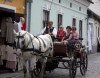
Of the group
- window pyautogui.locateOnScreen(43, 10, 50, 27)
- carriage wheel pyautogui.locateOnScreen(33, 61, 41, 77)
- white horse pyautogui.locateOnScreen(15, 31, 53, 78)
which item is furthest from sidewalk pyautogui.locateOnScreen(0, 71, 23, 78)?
window pyautogui.locateOnScreen(43, 10, 50, 27)

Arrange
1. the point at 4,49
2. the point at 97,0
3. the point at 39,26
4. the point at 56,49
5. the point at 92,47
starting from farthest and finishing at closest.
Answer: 1. the point at 97,0
2. the point at 92,47
3. the point at 39,26
4. the point at 4,49
5. the point at 56,49

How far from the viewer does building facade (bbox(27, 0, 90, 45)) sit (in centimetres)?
1652

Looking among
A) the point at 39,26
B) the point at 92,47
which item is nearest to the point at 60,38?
the point at 39,26

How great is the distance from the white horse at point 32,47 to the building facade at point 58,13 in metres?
4.67

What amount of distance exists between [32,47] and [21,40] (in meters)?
0.56

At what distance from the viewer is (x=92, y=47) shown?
30.1 meters

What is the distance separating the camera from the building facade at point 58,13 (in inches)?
650

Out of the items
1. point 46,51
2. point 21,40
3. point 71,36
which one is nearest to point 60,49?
point 46,51

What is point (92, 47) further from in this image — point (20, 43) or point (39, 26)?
point (20, 43)

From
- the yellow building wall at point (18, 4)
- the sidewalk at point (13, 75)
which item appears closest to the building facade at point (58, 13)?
the yellow building wall at point (18, 4)

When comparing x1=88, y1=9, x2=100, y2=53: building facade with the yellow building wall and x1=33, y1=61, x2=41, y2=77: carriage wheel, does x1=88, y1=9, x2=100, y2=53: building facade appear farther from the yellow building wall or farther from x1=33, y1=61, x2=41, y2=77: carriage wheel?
x1=33, y1=61, x2=41, y2=77: carriage wheel

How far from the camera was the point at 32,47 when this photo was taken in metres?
10.6

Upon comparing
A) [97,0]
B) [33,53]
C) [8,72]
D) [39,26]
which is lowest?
[8,72]

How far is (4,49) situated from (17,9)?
2.02m
